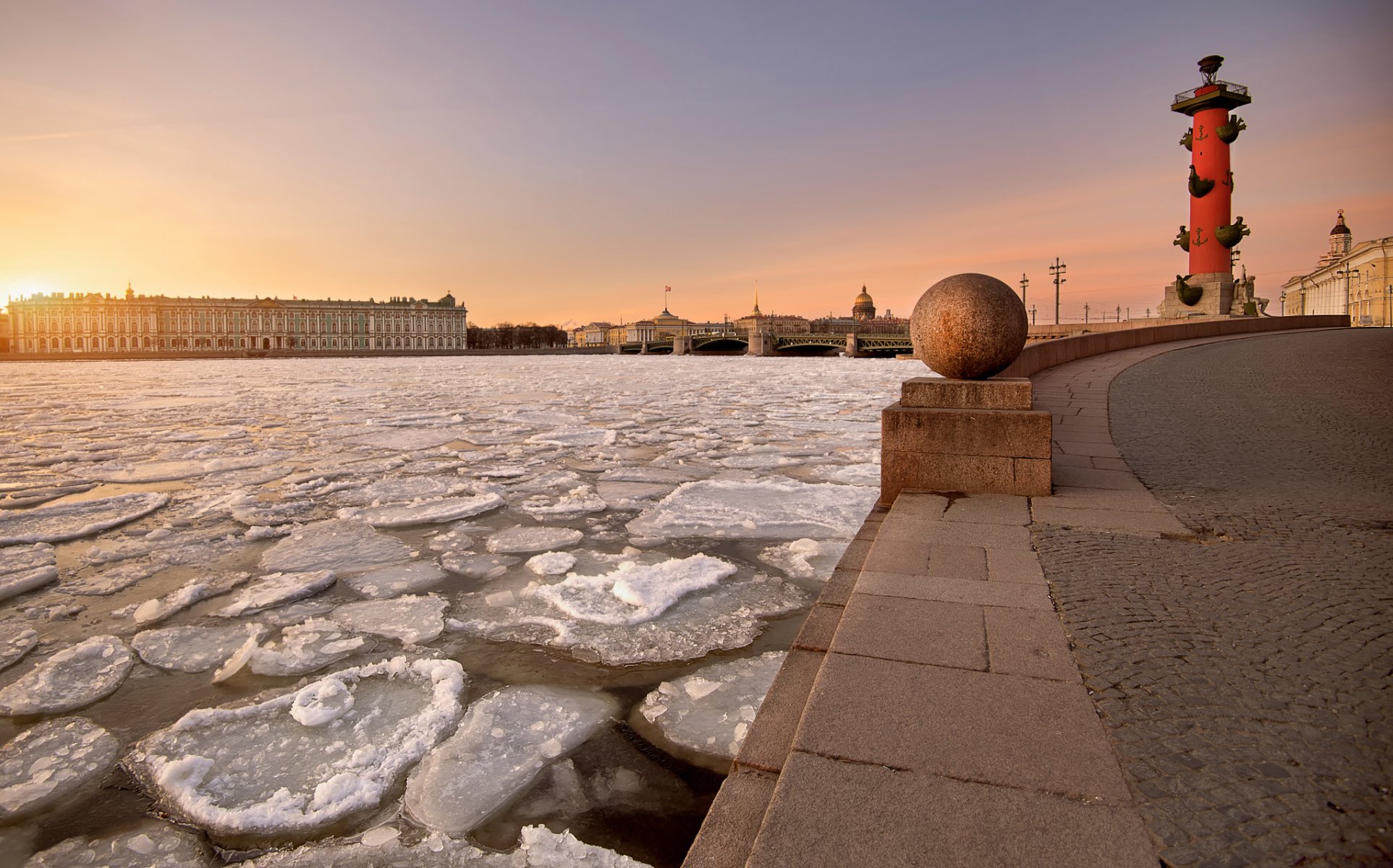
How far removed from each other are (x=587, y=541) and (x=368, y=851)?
259 centimetres

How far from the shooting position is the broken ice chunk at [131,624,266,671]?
277 centimetres

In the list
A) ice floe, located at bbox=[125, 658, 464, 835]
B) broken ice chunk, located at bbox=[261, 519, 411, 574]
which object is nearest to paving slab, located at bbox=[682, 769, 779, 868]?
ice floe, located at bbox=[125, 658, 464, 835]

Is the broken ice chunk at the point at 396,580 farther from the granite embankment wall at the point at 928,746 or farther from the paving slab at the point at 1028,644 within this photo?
the paving slab at the point at 1028,644

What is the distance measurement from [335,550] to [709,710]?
2.71 meters

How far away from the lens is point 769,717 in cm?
188

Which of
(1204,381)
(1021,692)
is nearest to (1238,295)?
(1204,381)

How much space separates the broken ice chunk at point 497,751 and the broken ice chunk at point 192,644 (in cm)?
118

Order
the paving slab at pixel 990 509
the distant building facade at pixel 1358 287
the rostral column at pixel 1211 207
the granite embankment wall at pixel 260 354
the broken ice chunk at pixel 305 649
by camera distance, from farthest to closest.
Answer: the granite embankment wall at pixel 260 354 → the distant building facade at pixel 1358 287 → the rostral column at pixel 1211 207 → the paving slab at pixel 990 509 → the broken ice chunk at pixel 305 649

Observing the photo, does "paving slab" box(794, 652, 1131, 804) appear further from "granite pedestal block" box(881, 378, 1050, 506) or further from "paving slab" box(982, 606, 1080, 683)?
"granite pedestal block" box(881, 378, 1050, 506)

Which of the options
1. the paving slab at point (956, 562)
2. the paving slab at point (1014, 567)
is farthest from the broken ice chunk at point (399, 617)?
the paving slab at point (1014, 567)

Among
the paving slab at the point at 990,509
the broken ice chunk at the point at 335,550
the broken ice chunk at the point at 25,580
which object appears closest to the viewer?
the broken ice chunk at the point at 25,580

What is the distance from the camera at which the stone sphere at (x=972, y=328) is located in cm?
449

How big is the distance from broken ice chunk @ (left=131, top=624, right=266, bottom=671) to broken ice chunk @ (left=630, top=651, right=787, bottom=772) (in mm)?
1687

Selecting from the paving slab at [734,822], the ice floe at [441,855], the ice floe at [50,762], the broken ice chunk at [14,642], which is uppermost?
the paving slab at [734,822]
